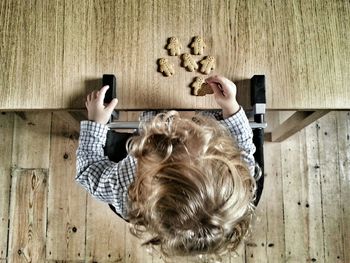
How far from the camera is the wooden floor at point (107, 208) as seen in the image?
1229 mm

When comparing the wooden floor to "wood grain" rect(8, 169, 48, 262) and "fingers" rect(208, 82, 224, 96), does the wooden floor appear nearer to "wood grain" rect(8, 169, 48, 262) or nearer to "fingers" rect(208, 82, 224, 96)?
"wood grain" rect(8, 169, 48, 262)

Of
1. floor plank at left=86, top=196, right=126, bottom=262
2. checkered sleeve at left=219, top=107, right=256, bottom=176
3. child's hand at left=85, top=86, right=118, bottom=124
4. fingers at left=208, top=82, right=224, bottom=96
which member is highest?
fingers at left=208, top=82, right=224, bottom=96

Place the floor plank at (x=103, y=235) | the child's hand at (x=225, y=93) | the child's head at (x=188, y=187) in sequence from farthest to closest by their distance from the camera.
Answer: the floor plank at (x=103, y=235) < the child's hand at (x=225, y=93) < the child's head at (x=188, y=187)

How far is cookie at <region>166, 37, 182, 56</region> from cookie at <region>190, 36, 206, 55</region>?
0.03 m

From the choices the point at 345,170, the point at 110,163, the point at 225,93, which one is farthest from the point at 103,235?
the point at 345,170

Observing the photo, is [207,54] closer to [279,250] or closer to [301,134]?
[301,134]

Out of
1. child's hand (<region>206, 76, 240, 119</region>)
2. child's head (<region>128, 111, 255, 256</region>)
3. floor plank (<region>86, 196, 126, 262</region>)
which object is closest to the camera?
child's head (<region>128, 111, 255, 256</region>)

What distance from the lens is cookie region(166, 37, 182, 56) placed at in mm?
754

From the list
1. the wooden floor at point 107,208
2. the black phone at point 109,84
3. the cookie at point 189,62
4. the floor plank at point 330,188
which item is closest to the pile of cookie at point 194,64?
the cookie at point 189,62

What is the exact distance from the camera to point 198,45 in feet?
2.48

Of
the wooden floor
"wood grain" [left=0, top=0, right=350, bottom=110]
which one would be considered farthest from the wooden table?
the wooden floor

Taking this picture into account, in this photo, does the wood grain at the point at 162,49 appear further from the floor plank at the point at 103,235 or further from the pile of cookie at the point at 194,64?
the floor plank at the point at 103,235

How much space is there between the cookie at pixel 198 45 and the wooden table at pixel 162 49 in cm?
1

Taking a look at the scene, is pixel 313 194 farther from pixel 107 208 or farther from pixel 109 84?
pixel 109 84
